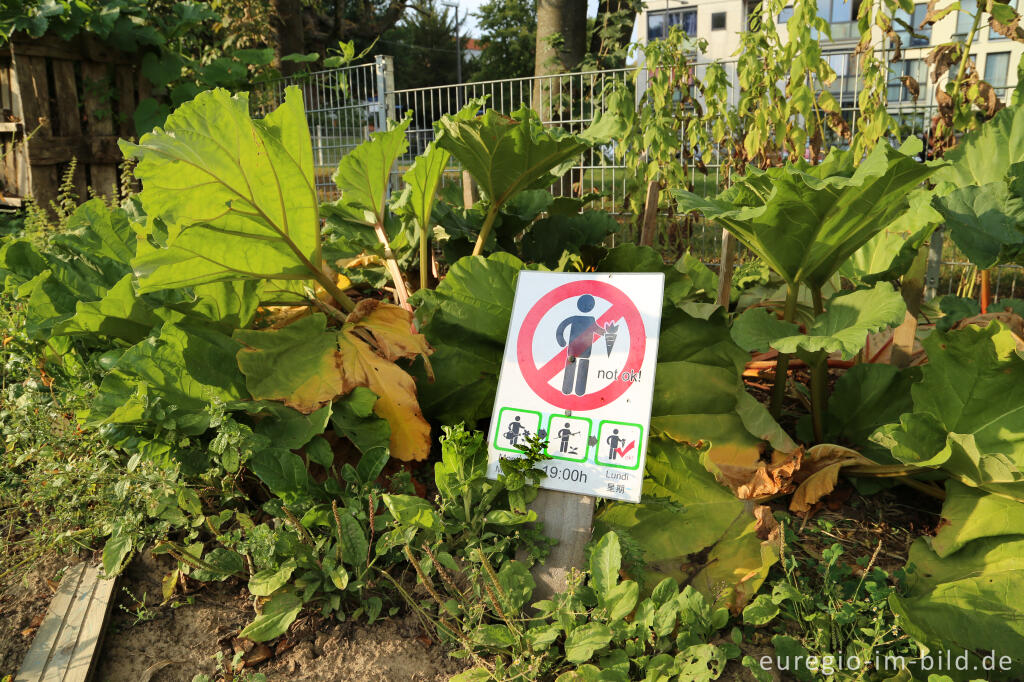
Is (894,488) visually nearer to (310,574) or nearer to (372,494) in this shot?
(372,494)

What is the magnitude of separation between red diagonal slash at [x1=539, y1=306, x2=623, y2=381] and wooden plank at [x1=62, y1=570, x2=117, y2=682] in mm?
1082

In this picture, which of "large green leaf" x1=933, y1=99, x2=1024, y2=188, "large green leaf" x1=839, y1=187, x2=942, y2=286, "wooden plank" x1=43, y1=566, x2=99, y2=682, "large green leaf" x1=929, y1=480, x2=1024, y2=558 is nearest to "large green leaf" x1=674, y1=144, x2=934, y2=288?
"large green leaf" x1=839, y1=187, x2=942, y2=286

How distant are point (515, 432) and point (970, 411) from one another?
1022mm

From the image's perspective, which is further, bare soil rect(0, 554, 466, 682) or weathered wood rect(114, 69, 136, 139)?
weathered wood rect(114, 69, 136, 139)

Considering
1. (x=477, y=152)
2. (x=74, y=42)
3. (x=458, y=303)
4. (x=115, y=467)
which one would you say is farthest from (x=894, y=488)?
(x=74, y=42)

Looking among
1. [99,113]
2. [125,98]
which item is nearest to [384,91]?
[125,98]

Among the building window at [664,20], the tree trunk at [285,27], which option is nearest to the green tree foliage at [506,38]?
the building window at [664,20]

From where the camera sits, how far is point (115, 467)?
2047 millimetres

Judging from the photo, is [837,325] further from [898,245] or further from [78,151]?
[78,151]

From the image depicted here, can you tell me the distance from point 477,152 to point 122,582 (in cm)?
140

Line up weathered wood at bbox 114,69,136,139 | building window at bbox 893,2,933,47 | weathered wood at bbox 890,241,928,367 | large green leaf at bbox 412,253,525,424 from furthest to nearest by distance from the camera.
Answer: weathered wood at bbox 114,69,136,139 → building window at bbox 893,2,933,47 → weathered wood at bbox 890,241,928,367 → large green leaf at bbox 412,253,525,424

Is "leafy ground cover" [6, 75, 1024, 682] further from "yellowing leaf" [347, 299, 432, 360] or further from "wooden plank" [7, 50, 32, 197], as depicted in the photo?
"wooden plank" [7, 50, 32, 197]

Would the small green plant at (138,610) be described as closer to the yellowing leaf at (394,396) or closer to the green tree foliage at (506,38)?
the yellowing leaf at (394,396)

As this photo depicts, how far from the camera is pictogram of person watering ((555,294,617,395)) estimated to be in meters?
1.82
